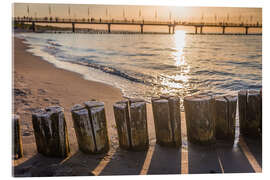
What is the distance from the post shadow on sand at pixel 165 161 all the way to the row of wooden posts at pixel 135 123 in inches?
3.8

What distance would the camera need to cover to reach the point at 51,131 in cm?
258

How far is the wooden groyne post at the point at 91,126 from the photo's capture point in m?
2.60

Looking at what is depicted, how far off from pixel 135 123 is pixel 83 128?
63 cm

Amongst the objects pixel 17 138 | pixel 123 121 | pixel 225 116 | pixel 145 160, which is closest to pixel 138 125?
pixel 123 121

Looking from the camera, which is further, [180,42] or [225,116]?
[180,42]

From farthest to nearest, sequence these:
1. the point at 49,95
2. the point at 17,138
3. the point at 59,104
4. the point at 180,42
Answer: the point at 180,42 < the point at 49,95 < the point at 59,104 < the point at 17,138

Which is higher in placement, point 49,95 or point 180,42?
point 180,42

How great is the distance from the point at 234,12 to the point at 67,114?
3425 mm

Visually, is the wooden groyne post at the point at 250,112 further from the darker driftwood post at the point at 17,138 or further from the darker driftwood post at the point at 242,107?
the darker driftwood post at the point at 17,138

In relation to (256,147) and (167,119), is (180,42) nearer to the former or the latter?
(256,147)

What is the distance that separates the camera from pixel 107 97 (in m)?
5.36
